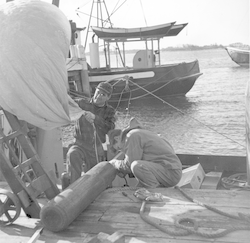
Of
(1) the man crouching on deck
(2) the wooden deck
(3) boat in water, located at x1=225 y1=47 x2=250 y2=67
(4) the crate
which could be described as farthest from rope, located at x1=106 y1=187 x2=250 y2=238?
(3) boat in water, located at x1=225 y1=47 x2=250 y2=67

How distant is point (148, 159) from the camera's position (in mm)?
4641

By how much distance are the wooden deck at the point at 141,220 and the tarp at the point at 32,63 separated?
3.72ft

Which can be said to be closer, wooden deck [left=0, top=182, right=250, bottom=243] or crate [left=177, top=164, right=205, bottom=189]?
wooden deck [left=0, top=182, right=250, bottom=243]

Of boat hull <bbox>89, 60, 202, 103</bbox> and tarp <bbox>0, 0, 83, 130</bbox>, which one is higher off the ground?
tarp <bbox>0, 0, 83, 130</bbox>

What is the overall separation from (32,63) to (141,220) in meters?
1.95

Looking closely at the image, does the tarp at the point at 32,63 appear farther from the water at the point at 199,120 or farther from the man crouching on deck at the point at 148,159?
the water at the point at 199,120

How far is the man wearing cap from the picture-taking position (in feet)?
17.3

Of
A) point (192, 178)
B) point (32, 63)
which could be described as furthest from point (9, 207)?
point (192, 178)

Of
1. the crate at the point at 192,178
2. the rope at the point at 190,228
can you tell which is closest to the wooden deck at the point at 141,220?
the rope at the point at 190,228

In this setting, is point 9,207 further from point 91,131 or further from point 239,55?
point 239,55

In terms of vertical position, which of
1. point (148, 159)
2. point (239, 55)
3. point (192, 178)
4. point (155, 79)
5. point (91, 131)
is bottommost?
point (239, 55)

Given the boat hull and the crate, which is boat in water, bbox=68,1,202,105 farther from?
the crate

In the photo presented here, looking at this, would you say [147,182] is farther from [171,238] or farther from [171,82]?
[171,82]

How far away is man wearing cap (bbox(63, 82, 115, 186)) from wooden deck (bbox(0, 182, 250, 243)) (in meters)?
0.90
